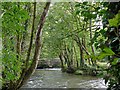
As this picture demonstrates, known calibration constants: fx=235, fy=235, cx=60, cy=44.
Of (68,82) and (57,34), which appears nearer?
(68,82)

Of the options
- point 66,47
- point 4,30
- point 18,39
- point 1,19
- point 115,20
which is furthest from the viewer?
point 66,47

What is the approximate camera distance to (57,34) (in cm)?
929

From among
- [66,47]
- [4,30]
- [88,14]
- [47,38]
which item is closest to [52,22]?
[47,38]

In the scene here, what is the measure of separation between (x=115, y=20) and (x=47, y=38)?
9.14 metres

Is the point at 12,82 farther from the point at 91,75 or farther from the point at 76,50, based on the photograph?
the point at 76,50

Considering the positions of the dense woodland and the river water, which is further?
the river water

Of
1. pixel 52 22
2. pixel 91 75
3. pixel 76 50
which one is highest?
pixel 52 22

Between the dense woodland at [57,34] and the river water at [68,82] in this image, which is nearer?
the dense woodland at [57,34]

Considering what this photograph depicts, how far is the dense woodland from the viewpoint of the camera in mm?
895

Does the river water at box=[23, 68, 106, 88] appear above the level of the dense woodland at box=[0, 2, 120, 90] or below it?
below

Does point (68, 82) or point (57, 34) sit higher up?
point (57, 34)

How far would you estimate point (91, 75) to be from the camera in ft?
30.3

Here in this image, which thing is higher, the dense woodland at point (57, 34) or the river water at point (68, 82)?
the dense woodland at point (57, 34)

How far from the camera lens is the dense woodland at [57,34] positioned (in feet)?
2.94
